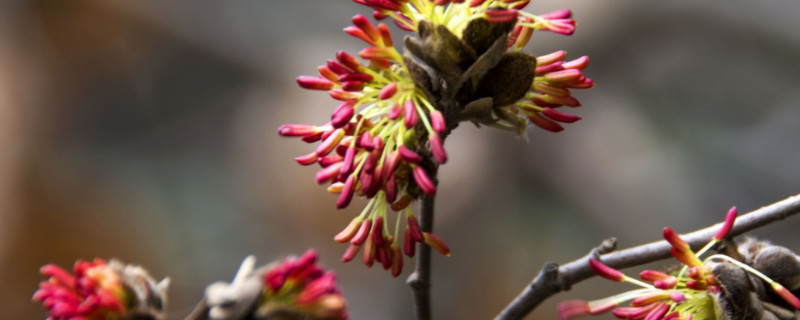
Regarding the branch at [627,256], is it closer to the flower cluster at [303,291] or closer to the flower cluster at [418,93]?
the flower cluster at [418,93]

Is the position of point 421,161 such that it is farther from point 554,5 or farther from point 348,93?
point 554,5

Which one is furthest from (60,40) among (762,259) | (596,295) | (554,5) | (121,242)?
(762,259)

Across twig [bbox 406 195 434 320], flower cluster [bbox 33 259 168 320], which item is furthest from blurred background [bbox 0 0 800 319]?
flower cluster [bbox 33 259 168 320]

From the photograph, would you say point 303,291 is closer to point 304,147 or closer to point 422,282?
point 422,282

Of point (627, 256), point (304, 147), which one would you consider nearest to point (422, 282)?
point (627, 256)

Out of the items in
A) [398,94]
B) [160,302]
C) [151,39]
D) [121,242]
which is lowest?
[160,302]

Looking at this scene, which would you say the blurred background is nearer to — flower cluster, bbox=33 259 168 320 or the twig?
the twig
